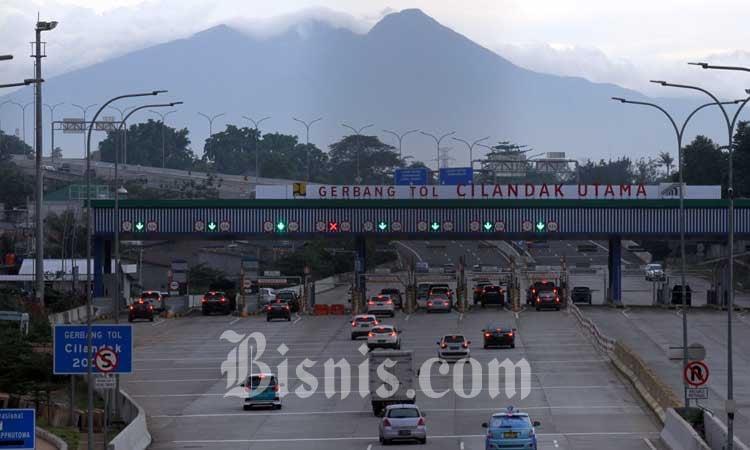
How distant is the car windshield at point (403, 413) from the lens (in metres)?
39.8

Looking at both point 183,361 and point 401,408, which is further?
point 183,361

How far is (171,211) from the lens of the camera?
307 ft

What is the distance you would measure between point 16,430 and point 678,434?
19.4 meters

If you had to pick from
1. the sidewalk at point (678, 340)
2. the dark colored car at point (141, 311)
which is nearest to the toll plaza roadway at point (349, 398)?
the sidewalk at point (678, 340)

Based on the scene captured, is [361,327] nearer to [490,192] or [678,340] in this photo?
[678,340]

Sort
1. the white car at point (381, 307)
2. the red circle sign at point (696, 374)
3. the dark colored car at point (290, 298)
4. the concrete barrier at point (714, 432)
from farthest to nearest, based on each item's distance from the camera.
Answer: the dark colored car at point (290, 298), the white car at point (381, 307), the red circle sign at point (696, 374), the concrete barrier at point (714, 432)

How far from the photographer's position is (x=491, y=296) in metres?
97.2

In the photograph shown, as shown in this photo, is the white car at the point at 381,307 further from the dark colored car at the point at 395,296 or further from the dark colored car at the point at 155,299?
the dark colored car at the point at 155,299

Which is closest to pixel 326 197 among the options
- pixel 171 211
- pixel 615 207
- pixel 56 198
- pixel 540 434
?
pixel 171 211

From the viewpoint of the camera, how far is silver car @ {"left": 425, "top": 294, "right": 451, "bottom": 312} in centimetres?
9250

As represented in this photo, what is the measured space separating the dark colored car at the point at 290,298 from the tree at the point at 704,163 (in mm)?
83303

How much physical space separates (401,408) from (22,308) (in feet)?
105

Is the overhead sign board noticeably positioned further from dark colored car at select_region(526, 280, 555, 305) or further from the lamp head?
the lamp head

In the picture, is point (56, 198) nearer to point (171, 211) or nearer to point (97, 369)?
point (171, 211)
